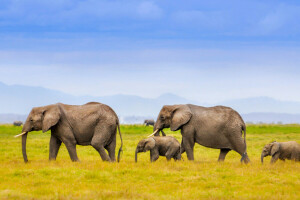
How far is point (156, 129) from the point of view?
18609 mm

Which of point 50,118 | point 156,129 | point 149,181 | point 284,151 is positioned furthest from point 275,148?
point 50,118

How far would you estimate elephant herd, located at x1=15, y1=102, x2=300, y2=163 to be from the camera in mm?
16938

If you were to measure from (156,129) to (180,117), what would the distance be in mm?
1413

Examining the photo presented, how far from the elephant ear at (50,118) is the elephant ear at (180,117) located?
184 inches

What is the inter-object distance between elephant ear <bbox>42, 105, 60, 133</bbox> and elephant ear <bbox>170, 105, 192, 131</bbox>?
15.4ft

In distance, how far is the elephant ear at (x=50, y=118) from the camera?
16531 mm

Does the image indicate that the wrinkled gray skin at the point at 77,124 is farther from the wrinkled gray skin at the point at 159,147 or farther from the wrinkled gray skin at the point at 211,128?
the wrinkled gray skin at the point at 211,128

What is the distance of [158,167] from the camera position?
606 inches

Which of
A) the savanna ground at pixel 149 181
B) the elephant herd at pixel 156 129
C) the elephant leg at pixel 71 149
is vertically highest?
the elephant herd at pixel 156 129

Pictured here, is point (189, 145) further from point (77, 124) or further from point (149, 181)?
point (149, 181)

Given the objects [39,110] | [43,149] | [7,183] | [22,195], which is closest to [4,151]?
[43,149]

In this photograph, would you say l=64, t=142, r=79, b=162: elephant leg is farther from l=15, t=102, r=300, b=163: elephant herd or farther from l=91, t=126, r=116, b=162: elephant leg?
l=91, t=126, r=116, b=162: elephant leg

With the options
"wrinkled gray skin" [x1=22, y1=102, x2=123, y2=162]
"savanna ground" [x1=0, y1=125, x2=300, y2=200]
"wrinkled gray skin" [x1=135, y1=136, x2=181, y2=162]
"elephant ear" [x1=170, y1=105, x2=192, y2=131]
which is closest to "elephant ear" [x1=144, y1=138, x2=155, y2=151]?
"wrinkled gray skin" [x1=135, y1=136, x2=181, y2=162]

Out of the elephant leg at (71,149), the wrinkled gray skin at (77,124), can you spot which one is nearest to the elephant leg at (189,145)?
the wrinkled gray skin at (77,124)
